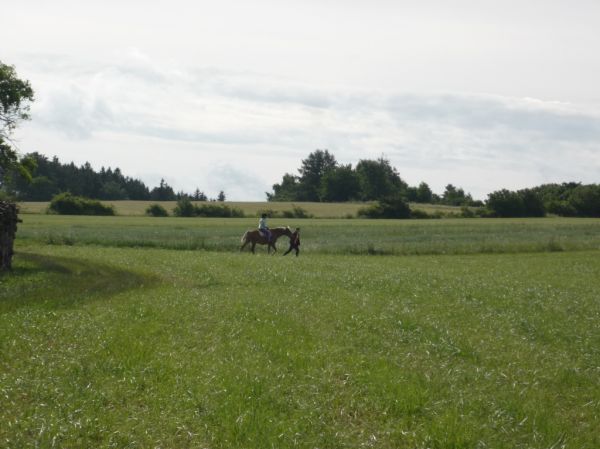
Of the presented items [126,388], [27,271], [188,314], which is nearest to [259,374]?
[126,388]

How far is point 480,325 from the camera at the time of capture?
630 inches

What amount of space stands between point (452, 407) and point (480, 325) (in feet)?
22.2

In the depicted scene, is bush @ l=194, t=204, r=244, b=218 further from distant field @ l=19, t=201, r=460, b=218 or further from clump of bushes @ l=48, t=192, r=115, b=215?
clump of bushes @ l=48, t=192, r=115, b=215

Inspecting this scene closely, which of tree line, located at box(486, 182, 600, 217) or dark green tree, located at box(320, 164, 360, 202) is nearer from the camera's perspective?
tree line, located at box(486, 182, 600, 217)

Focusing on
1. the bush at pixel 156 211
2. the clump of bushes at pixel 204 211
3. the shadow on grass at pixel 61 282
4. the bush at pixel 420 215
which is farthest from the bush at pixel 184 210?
the shadow on grass at pixel 61 282

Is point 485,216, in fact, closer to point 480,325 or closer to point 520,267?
point 520,267

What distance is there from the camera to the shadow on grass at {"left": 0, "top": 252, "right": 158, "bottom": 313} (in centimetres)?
1855

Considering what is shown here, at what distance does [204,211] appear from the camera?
114 m

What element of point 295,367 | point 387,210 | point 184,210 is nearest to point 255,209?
point 184,210

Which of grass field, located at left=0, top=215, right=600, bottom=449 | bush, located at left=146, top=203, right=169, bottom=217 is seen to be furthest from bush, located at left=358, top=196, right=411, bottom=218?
grass field, located at left=0, top=215, right=600, bottom=449

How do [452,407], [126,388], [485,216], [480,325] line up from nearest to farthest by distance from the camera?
[452,407] → [126,388] → [480,325] → [485,216]

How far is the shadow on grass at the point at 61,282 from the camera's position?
18.5 metres

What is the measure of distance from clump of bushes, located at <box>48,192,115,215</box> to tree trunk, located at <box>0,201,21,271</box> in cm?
8667

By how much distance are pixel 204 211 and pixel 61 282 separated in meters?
91.4
